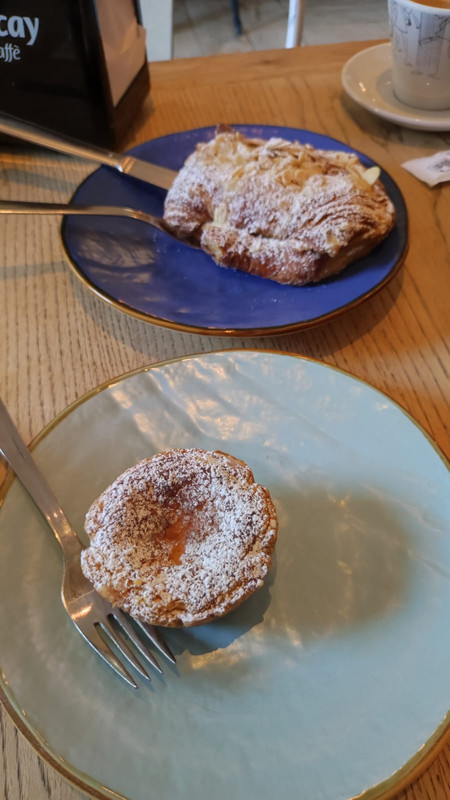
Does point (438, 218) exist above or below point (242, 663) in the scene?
above

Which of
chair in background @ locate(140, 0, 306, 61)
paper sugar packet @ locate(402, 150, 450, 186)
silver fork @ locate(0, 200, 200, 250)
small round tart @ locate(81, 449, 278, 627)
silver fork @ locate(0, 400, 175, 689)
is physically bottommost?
silver fork @ locate(0, 400, 175, 689)

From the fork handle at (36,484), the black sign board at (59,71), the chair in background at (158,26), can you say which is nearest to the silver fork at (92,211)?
the black sign board at (59,71)

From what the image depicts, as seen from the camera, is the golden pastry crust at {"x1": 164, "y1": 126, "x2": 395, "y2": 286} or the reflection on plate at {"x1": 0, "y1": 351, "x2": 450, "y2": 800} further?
the golden pastry crust at {"x1": 164, "y1": 126, "x2": 395, "y2": 286}

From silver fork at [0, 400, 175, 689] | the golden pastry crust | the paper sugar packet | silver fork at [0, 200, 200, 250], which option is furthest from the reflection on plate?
the paper sugar packet

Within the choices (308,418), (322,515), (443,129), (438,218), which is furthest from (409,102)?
(322,515)

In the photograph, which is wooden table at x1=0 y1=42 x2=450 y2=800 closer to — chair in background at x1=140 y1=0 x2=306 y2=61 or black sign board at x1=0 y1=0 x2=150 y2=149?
black sign board at x1=0 y1=0 x2=150 y2=149

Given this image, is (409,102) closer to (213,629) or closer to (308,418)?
(308,418)

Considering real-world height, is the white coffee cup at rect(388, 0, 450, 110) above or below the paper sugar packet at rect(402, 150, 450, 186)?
above
